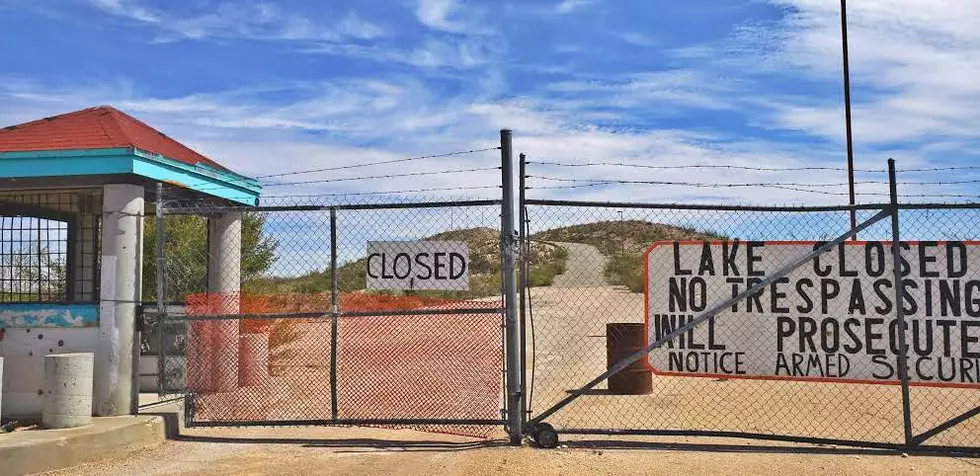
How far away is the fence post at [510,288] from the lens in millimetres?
7586

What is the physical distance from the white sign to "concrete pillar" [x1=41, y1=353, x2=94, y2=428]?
294 cm

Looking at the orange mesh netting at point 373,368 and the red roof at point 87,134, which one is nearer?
the orange mesh netting at point 373,368

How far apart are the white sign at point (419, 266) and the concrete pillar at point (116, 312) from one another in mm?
2657

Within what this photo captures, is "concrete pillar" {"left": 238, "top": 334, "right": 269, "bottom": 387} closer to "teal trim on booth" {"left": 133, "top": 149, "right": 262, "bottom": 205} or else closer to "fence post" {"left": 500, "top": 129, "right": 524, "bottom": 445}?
"teal trim on booth" {"left": 133, "top": 149, "right": 262, "bottom": 205}

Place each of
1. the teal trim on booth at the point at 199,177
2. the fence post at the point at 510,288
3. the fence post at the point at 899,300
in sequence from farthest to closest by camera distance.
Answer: the teal trim on booth at the point at 199,177
the fence post at the point at 510,288
the fence post at the point at 899,300

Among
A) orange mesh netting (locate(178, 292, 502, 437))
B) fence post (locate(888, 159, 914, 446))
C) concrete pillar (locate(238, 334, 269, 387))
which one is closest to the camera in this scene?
fence post (locate(888, 159, 914, 446))

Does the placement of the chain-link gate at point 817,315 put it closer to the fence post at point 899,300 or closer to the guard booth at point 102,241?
the fence post at point 899,300

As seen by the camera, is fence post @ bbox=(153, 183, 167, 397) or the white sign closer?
the white sign

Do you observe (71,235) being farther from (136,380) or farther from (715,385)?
(715,385)

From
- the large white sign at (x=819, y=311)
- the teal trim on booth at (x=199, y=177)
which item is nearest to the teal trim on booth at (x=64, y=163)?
the teal trim on booth at (x=199, y=177)

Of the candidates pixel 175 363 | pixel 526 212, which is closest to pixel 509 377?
pixel 526 212

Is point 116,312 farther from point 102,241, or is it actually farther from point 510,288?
point 510,288

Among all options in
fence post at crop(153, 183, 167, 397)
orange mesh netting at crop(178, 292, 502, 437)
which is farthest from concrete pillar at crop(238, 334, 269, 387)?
fence post at crop(153, 183, 167, 397)

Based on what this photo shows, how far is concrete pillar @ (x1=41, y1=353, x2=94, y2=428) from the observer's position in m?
7.77
